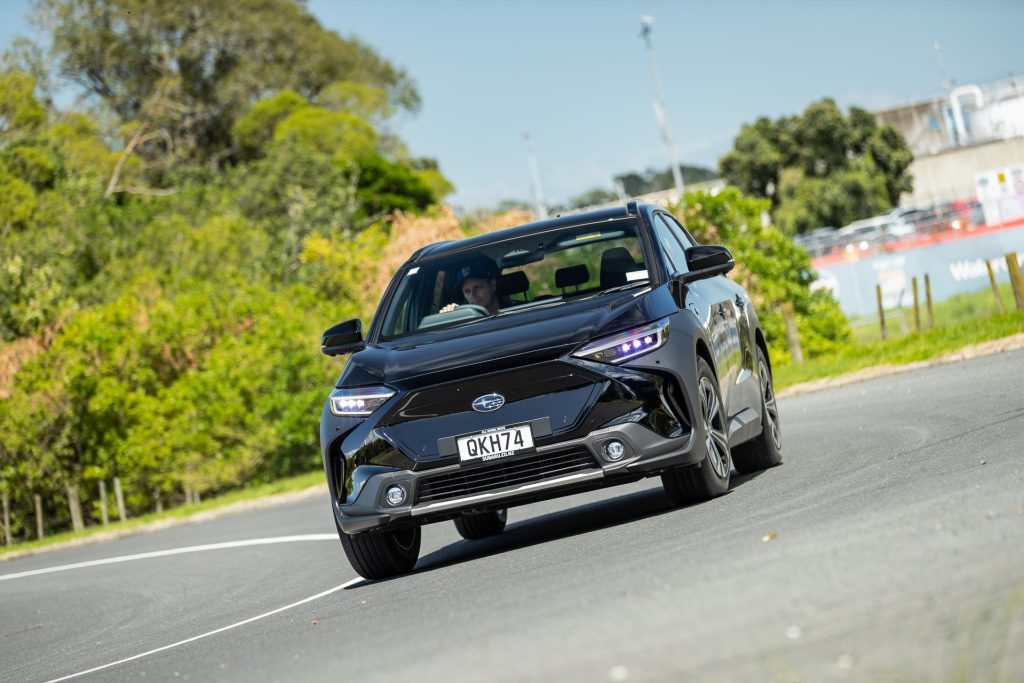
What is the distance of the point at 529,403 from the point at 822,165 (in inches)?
3342

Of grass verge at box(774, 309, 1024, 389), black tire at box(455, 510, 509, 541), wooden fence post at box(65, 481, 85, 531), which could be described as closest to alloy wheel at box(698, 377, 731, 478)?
black tire at box(455, 510, 509, 541)

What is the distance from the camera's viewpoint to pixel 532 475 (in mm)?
8422

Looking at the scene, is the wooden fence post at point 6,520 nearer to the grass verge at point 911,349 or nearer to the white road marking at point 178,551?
the white road marking at point 178,551

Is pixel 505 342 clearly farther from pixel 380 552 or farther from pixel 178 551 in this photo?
pixel 178 551

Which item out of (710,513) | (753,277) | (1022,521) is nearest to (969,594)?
(1022,521)

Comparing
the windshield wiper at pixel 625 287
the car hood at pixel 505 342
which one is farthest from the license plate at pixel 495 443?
the windshield wiper at pixel 625 287

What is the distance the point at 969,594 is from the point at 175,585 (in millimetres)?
9923

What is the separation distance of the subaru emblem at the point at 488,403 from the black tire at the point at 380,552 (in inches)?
39.8

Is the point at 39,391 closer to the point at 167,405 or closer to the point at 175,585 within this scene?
the point at 167,405

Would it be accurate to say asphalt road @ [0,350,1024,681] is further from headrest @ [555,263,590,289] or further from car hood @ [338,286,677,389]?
headrest @ [555,263,590,289]

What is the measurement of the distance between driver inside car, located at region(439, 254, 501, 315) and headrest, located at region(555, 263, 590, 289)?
39 cm

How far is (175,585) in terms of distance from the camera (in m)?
13.8

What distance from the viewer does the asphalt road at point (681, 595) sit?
15.6 feet

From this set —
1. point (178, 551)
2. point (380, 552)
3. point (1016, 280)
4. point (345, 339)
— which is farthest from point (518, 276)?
point (1016, 280)
